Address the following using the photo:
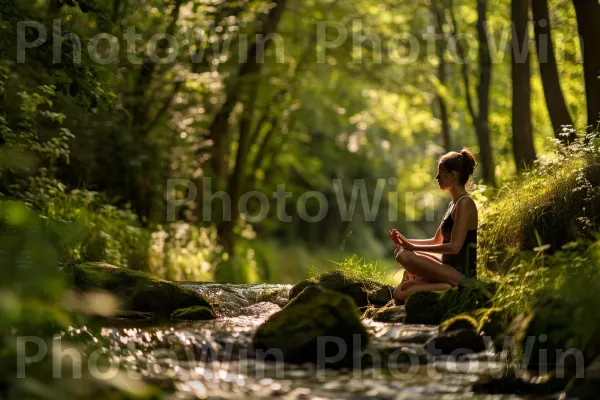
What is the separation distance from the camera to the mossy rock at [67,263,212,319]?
869 centimetres

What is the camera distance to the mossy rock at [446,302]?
775cm

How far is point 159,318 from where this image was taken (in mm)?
8445

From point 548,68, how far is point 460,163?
3749 millimetres

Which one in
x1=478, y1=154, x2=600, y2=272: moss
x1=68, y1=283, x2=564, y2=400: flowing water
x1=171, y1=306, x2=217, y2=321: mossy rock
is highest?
x1=478, y1=154, x2=600, y2=272: moss

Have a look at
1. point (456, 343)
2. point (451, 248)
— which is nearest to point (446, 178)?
point (451, 248)

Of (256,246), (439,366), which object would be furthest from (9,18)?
(256,246)

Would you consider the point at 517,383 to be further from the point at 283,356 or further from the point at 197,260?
the point at 197,260

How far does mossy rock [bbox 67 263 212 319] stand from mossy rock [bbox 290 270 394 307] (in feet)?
4.30

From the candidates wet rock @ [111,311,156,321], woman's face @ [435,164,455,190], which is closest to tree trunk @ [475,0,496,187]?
woman's face @ [435,164,455,190]

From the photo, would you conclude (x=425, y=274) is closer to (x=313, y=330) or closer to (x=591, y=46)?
(x=313, y=330)

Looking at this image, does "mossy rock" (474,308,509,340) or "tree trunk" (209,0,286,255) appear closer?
"mossy rock" (474,308,509,340)

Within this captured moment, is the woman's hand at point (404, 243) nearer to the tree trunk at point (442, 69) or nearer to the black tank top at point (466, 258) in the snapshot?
the black tank top at point (466, 258)

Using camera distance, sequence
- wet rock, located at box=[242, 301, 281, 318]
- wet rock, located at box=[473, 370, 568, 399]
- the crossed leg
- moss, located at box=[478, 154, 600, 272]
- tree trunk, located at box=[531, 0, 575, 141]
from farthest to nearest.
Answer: tree trunk, located at box=[531, 0, 575, 141] < wet rock, located at box=[242, 301, 281, 318] < moss, located at box=[478, 154, 600, 272] < the crossed leg < wet rock, located at box=[473, 370, 568, 399]

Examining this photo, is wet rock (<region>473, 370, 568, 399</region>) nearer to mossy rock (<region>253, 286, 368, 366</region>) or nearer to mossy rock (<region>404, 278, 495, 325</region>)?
mossy rock (<region>253, 286, 368, 366</region>)
